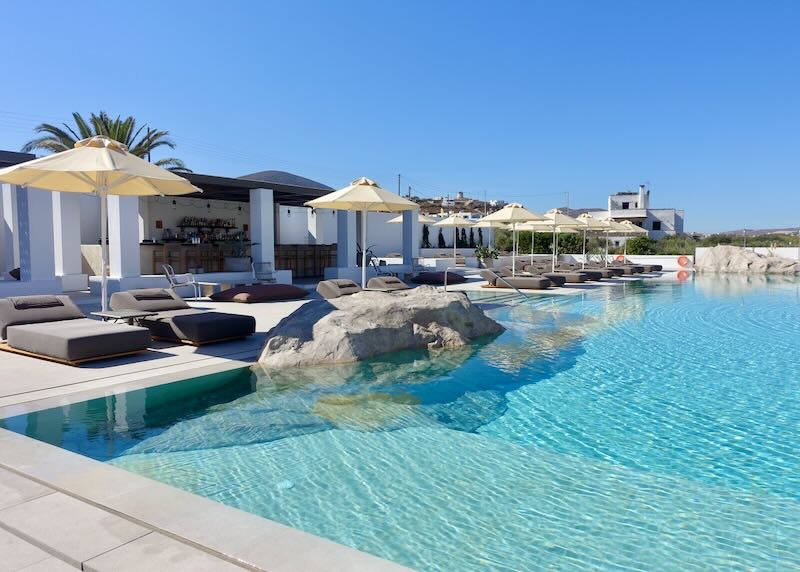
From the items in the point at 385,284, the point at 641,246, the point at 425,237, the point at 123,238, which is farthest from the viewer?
the point at 641,246

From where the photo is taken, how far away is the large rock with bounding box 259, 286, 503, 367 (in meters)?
7.22

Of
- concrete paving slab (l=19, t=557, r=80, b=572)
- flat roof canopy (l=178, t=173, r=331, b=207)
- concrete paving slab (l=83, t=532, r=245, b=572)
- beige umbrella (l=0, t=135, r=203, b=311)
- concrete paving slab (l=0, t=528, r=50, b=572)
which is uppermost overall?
flat roof canopy (l=178, t=173, r=331, b=207)

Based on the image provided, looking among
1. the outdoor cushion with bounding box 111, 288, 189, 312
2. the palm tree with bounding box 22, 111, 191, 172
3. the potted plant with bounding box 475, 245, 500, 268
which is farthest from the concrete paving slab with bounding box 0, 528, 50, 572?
the potted plant with bounding box 475, 245, 500, 268

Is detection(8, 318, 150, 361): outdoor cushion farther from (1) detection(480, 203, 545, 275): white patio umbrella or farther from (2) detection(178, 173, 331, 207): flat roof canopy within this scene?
(1) detection(480, 203, 545, 275): white patio umbrella

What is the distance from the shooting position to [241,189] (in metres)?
17.8

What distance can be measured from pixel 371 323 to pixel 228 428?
3.48 m

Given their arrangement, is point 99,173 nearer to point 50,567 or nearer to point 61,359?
point 61,359

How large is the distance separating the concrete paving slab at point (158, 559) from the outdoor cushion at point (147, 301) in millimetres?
6954

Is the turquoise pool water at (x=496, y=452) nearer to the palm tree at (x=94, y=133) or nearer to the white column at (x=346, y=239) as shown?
the white column at (x=346, y=239)

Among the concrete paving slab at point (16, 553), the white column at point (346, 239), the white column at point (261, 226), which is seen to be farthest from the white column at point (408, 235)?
the concrete paving slab at point (16, 553)

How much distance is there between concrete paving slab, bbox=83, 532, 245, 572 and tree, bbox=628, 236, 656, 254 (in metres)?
37.6

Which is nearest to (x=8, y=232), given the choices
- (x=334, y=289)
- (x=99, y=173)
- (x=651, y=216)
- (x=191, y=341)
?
(x=99, y=173)

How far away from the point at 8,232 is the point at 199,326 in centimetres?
1151

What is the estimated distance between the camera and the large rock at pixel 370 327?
23.7 ft
